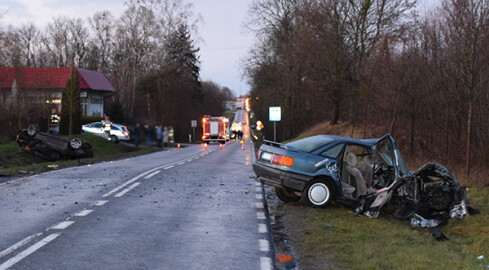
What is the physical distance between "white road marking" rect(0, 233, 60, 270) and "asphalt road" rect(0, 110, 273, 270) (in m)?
0.01

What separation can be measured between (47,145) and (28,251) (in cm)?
2147

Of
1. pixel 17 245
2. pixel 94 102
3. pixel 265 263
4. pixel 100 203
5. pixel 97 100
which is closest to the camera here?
pixel 265 263

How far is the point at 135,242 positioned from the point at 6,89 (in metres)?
31.5

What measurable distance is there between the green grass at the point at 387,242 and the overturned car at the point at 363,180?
0.26 metres

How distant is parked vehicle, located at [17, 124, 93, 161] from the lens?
2655cm

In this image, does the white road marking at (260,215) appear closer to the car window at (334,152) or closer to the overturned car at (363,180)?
the overturned car at (363,180)

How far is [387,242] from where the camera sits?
731 cm

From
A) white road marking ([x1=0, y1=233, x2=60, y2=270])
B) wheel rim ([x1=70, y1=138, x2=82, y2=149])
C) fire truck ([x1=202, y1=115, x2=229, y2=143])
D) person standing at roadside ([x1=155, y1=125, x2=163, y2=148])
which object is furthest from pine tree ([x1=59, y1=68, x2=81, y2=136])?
Answer: person standing at roadside ([x1=155, y1=125, x2=163, y2=148])

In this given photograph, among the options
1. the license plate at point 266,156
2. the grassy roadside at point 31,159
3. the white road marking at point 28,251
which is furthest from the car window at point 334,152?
the grassy roadside at point 31,159

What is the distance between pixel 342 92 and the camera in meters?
40.6

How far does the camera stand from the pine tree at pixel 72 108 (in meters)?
34.0

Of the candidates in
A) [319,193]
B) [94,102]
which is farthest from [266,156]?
[94,102]

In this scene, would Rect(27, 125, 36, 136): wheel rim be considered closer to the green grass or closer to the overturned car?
the overturned car

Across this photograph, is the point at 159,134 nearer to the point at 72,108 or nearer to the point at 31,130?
the point at 31,130
